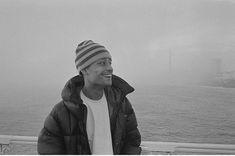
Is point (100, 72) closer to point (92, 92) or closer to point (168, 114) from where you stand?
point (92, 92)

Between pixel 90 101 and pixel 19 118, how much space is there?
3.93m

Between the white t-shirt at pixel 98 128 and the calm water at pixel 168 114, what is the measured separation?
307 centimetres

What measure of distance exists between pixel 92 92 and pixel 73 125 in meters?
0.09

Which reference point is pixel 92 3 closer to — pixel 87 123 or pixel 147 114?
pixel 147 114

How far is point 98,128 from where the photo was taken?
0.56m

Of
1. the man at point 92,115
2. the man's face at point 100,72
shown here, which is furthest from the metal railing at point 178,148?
the man's face at point 100,72

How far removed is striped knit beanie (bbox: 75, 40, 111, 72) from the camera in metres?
0.56

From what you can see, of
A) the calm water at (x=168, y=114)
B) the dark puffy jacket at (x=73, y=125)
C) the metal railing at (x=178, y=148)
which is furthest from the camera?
the calm water at (x=168, y=114)

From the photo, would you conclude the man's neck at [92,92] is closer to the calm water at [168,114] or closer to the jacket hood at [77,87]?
the jacket hood at [77,87]

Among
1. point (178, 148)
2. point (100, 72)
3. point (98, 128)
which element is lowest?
point (178, 148)

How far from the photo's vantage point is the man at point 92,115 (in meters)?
0.53

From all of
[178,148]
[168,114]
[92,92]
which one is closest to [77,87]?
[92,92]

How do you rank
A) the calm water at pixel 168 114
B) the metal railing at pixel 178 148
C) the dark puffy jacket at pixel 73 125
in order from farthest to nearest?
the calm water at pixel 168 114 < the metal railing at pixel 178 148 < the dark puffy jacket at pixel 73 125

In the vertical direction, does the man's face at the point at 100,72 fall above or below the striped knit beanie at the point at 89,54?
below
